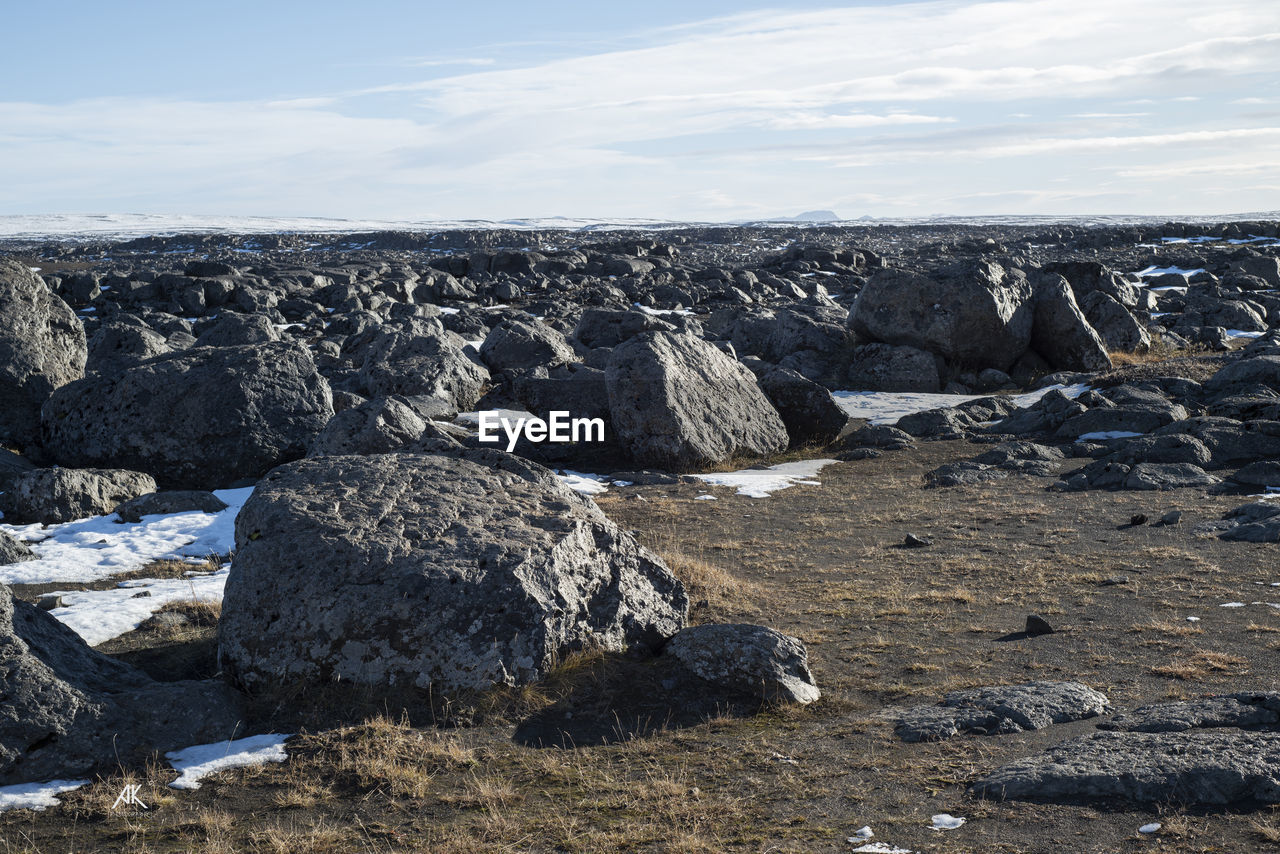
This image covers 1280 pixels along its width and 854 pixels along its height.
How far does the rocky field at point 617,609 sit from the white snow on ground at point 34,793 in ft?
0.08

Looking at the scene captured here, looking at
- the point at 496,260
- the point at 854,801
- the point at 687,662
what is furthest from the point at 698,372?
the point at 496,260

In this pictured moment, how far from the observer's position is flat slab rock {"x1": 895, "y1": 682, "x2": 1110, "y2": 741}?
6.98 m

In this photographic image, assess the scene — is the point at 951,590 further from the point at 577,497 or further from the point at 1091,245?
the point at 1091,245

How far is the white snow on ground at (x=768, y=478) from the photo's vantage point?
16516mm

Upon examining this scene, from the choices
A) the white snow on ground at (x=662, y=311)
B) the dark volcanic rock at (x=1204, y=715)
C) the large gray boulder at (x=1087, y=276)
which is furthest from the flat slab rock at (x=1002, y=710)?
the white snow on ground at (x=662, y=311)

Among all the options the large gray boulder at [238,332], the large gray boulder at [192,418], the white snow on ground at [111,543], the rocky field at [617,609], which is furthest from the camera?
the large gray boulder at [238,332]

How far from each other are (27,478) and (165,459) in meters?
2.26

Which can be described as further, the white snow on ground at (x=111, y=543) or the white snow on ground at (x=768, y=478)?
the white snow on ground at (x=768, y=478)

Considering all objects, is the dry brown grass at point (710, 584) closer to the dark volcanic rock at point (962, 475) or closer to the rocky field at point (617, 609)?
the rocky field at point (617, 609)

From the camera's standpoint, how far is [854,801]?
19.6 feet

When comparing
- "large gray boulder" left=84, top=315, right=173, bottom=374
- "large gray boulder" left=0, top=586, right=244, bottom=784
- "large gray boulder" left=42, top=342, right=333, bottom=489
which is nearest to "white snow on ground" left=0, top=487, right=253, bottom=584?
"large gray boulder" left=42, top=342, right=333, bottom=489

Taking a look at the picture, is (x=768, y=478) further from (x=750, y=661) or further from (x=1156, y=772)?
(x=1156, y=772)

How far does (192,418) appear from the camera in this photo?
15.4 metres

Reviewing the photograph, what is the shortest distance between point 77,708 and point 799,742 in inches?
198
